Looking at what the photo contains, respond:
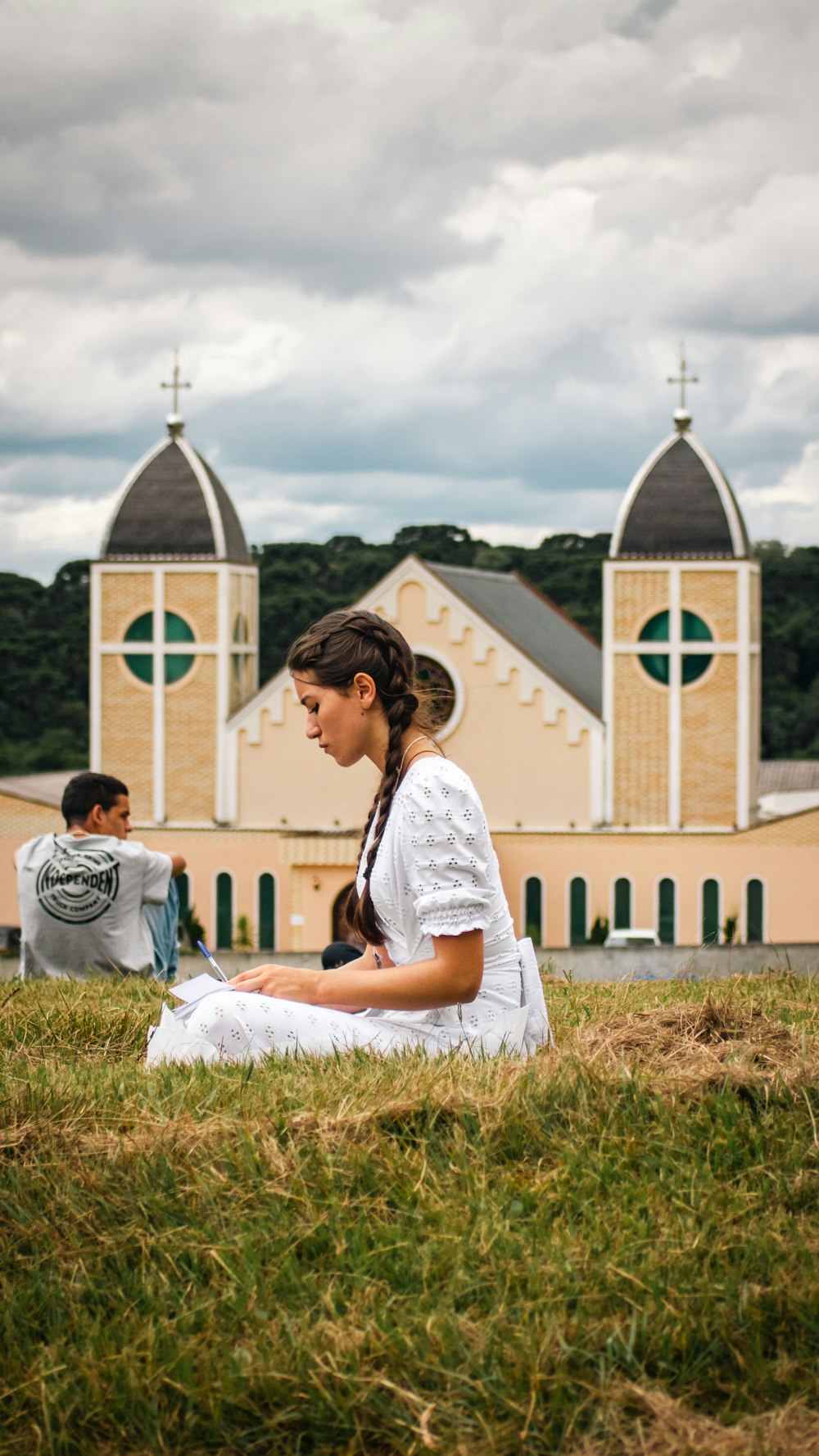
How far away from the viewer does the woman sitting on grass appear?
3971 mm

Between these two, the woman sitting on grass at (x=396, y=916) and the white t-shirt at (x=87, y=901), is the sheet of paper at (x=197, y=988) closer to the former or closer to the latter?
the woman sitting on grass at (x=396, y=916)

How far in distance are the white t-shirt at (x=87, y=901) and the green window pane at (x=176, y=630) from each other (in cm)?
2594

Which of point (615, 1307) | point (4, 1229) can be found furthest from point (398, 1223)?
point (4, 1229)

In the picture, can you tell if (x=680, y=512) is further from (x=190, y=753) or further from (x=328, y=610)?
(x=328, y=610)

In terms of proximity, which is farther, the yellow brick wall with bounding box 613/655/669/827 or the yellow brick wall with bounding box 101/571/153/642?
the yellow brick wall with bounding box 101/571/153/642

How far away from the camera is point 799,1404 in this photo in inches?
105

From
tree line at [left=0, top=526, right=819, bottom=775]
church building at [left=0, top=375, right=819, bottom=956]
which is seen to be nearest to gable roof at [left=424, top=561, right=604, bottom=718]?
church building at [left=0, top=375, right=819, bottom=956]

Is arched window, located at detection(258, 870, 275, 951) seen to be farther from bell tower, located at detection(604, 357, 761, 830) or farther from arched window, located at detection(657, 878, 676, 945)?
arched window, located at detection(657, 878, 676, 945)

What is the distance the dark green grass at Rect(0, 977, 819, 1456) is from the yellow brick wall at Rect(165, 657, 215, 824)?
29.1m

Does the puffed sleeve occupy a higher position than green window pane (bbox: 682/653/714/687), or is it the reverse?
green window pane (bbox: 682/653/714/687)

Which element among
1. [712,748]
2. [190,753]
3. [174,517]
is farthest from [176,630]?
[712,748]

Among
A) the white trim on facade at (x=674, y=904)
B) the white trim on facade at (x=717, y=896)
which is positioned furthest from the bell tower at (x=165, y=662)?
the white trim on facade at (x=717, y=896)

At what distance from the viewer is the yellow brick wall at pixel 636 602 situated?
30750 mm

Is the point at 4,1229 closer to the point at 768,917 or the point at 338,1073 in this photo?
the point at 338,1073
